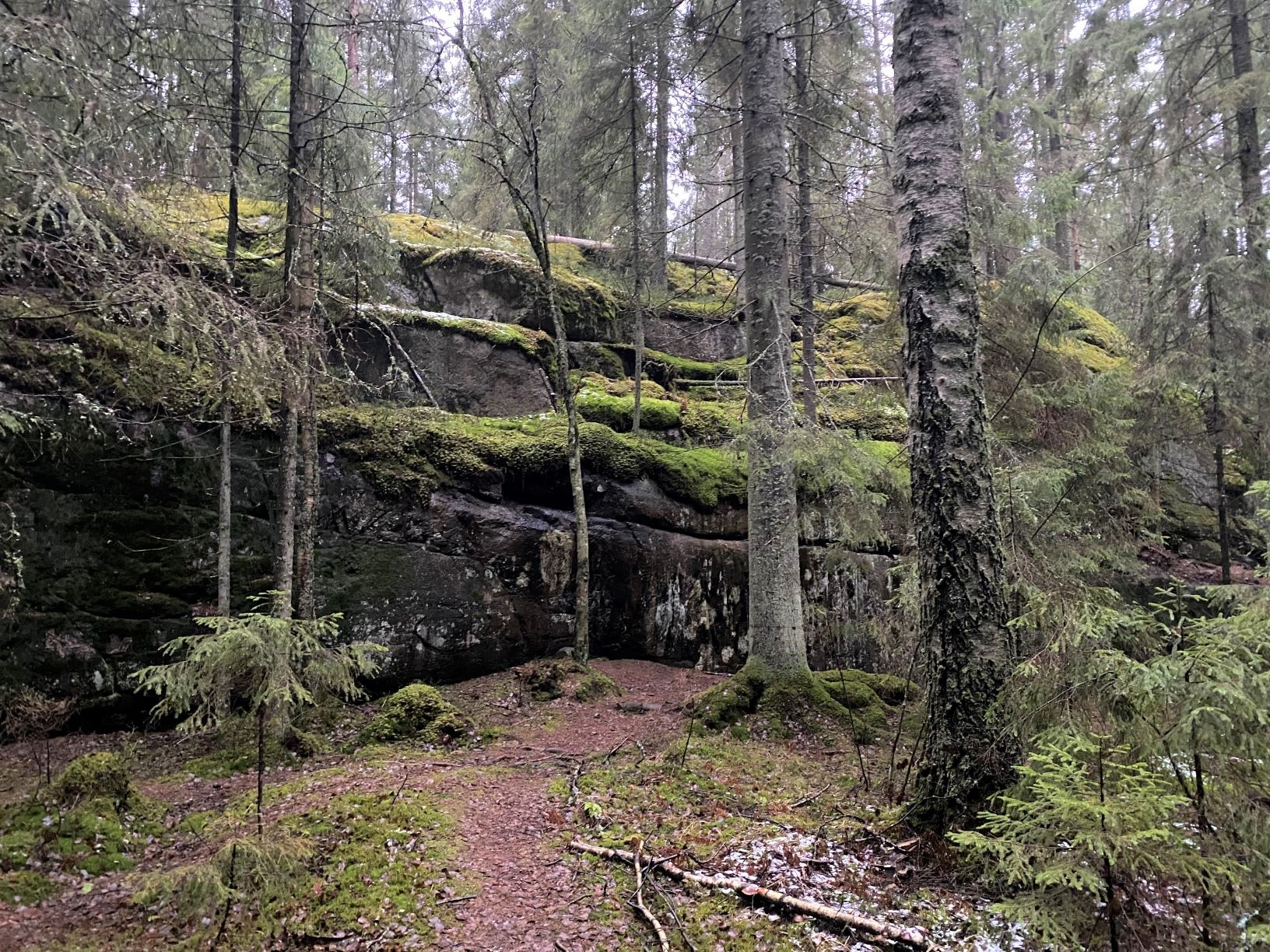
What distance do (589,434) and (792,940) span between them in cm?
852

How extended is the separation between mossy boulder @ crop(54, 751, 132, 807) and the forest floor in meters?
0.39

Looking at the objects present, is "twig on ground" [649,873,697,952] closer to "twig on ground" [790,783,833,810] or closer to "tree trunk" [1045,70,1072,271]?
"twig on ground" [790,783,833,810]

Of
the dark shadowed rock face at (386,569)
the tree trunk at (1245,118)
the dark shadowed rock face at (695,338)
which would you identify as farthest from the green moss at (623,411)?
the tree trunk at (1245,118)

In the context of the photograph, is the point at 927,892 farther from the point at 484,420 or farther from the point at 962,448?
the point at 484,420

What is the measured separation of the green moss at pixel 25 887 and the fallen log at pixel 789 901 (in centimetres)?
326

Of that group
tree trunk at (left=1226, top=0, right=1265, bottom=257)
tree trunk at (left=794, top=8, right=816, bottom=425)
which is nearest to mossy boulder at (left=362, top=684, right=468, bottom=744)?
tree trunk at (left=794, top=8, right=816, bottom=425)

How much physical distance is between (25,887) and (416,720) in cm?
355

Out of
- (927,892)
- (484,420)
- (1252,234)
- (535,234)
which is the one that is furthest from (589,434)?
(1252,234)

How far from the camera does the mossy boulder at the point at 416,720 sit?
711 cm

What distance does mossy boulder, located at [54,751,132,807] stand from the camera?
15.8 feet

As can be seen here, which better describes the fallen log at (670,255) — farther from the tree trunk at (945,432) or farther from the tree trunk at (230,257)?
the tree trunk at (945,432)

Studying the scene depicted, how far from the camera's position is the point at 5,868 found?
13.6ft

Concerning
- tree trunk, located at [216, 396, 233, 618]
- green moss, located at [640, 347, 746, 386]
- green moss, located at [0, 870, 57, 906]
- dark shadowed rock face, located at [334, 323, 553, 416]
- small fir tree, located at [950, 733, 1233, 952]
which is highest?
green moss, located at [640, 347, 746, 386]

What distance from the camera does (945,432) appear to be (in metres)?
3.97
